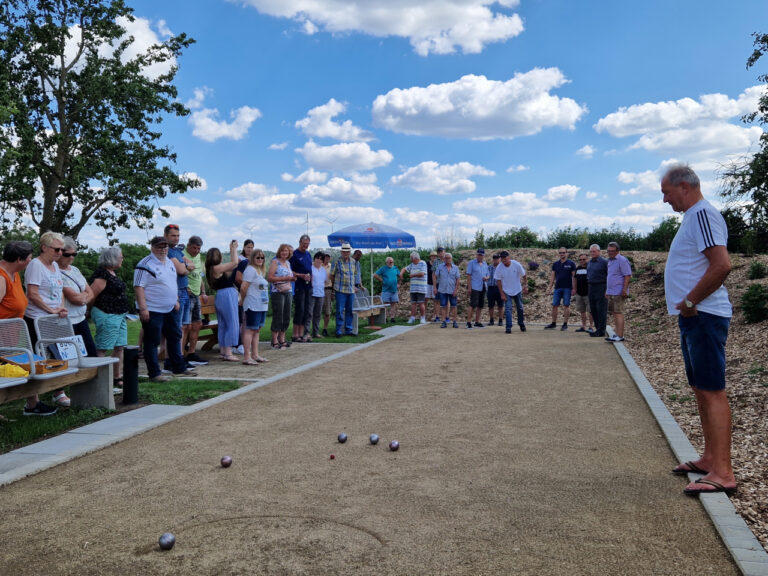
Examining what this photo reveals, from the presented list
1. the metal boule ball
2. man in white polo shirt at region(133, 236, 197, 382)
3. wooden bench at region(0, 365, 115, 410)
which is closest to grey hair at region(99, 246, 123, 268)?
man in white polo shirt at region(133, 236, 197, 382)

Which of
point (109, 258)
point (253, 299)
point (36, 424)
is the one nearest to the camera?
point (36, 424)

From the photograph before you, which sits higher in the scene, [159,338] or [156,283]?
[156,283]

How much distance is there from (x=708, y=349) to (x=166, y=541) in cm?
369

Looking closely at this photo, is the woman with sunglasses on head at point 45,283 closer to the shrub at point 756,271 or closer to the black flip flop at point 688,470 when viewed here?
the black flip flop at point 688,470

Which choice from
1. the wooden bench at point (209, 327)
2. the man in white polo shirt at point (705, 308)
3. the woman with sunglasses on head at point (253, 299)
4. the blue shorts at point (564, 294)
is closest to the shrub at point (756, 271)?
the blue shorts at point (564, 294)

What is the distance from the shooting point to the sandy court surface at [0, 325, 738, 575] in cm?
350

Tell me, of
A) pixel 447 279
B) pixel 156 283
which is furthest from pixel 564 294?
pixel 156 283

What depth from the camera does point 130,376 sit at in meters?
7.48

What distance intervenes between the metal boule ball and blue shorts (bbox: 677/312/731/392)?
3.60 meters

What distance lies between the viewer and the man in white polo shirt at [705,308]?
436cm

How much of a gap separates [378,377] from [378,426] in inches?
115

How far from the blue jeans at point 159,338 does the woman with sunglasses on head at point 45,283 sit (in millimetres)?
1531

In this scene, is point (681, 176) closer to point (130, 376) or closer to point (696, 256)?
point (696, 256)

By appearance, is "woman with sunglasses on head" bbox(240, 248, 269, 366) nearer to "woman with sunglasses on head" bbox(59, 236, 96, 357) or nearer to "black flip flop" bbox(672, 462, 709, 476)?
"woman with sunglasses on head" bbox(59, 236, 96, 357)
